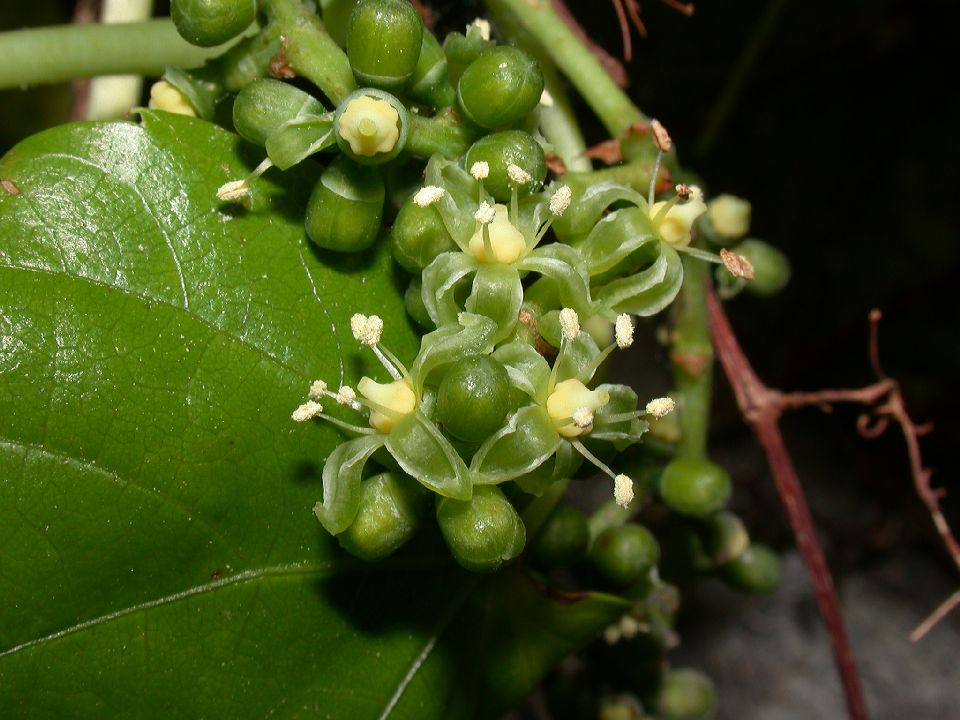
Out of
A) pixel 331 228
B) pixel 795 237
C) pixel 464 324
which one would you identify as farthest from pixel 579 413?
pixel 795 237

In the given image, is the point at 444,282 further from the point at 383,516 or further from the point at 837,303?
the point at 837,303

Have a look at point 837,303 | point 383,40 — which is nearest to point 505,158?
point 383,40

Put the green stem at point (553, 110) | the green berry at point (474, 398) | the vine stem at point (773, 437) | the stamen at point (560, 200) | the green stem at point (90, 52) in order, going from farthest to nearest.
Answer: the vine stem at point (773, 437) < the green stem at point (553, 110) < the green stem at point (90, 52) < the stamen at point (560, 200) < the green berry at point (474, 398)

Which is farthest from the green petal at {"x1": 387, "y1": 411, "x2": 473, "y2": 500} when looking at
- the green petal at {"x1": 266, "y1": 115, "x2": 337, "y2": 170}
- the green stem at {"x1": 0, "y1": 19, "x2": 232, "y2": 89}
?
the green stem at {"x1": 0, "y1": 19, "x2": 232, "y2": 89}

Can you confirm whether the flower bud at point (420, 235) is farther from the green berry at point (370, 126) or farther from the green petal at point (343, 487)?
the green petal at point (343, 487)

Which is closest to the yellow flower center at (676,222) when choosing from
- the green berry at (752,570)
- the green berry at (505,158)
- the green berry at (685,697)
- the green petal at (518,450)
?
the green berry at (505,158)

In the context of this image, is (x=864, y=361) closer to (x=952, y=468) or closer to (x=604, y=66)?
(x=952, y=468)
